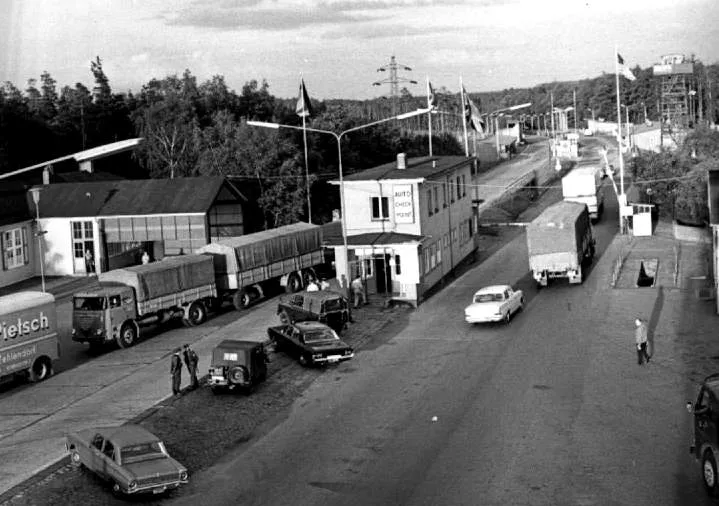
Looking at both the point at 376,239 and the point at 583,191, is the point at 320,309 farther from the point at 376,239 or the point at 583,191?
the point at 583,191

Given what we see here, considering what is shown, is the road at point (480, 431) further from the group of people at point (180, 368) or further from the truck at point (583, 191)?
the truck at point (583, 191)

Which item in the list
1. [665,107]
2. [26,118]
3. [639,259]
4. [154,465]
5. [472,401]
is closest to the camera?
[154,465]

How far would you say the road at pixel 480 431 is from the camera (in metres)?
21.2

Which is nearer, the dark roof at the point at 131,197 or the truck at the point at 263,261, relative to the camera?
the truck at the point at 263,261

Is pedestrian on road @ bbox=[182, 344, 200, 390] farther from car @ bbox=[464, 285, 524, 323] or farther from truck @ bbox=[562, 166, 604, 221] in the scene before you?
truck @ bbox=[562, 166, 604, 221]

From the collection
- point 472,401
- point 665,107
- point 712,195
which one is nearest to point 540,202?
point 712,195

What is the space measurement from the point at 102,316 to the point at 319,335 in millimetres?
8566

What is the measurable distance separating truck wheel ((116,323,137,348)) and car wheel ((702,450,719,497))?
79.5 ft

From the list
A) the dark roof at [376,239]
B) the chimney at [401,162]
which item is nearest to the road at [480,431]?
the dark roof at [376,239]

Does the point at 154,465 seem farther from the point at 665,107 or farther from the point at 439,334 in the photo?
the point at 665,107

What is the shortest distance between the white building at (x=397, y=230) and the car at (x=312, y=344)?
10.5 m

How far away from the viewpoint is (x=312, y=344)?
114 feet

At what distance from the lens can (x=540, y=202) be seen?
91.7 metres

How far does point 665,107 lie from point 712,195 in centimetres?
14117
